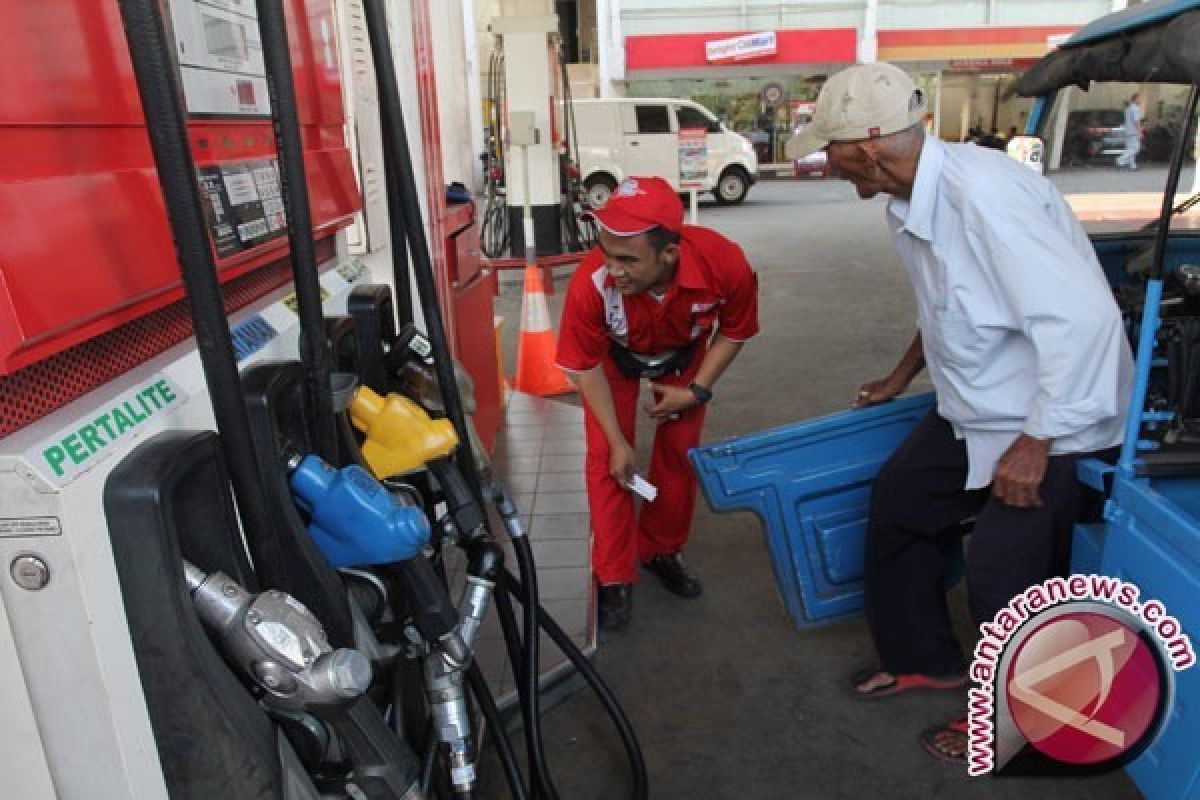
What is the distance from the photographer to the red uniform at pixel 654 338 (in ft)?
9.36

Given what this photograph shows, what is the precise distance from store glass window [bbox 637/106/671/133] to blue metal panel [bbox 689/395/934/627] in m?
13.8

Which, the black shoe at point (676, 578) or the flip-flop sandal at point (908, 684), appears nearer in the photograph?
the flip-flop sandal at point (908, 684)

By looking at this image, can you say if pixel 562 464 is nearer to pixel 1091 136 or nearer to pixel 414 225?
pixel 414 225

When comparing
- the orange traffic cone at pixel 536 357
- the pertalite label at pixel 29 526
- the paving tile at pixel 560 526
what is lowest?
the paving tile at pixel 560 526

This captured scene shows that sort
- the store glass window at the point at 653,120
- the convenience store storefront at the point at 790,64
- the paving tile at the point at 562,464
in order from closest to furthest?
the paving tile at the point at 562,464, the store glass window at the point at 653,120, the convenience store storefront at the point at 790,64

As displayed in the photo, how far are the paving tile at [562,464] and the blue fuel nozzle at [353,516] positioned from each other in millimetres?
3393

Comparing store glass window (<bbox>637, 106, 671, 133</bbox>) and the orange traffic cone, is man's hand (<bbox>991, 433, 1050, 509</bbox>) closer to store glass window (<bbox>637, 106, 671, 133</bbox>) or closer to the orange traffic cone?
the orange traffic cone

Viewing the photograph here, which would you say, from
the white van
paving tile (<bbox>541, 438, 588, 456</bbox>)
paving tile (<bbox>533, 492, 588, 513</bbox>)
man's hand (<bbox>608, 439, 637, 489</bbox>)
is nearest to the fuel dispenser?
man's hand (<bbox>608, 439, 637, 489</bbox>)

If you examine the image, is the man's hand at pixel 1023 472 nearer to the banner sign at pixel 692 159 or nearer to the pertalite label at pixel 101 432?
the pertalite label at pixel 101 432

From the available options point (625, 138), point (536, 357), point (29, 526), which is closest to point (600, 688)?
point (29, 526)

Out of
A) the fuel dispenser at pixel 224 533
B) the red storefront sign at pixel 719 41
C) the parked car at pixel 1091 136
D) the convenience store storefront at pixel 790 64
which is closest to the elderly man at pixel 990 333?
the fuel dispenser at pixel 224 533

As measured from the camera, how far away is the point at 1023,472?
2141 millimetres

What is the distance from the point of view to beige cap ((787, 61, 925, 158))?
2160 millimetres

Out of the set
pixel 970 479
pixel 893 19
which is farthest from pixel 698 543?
pixel 893 19
